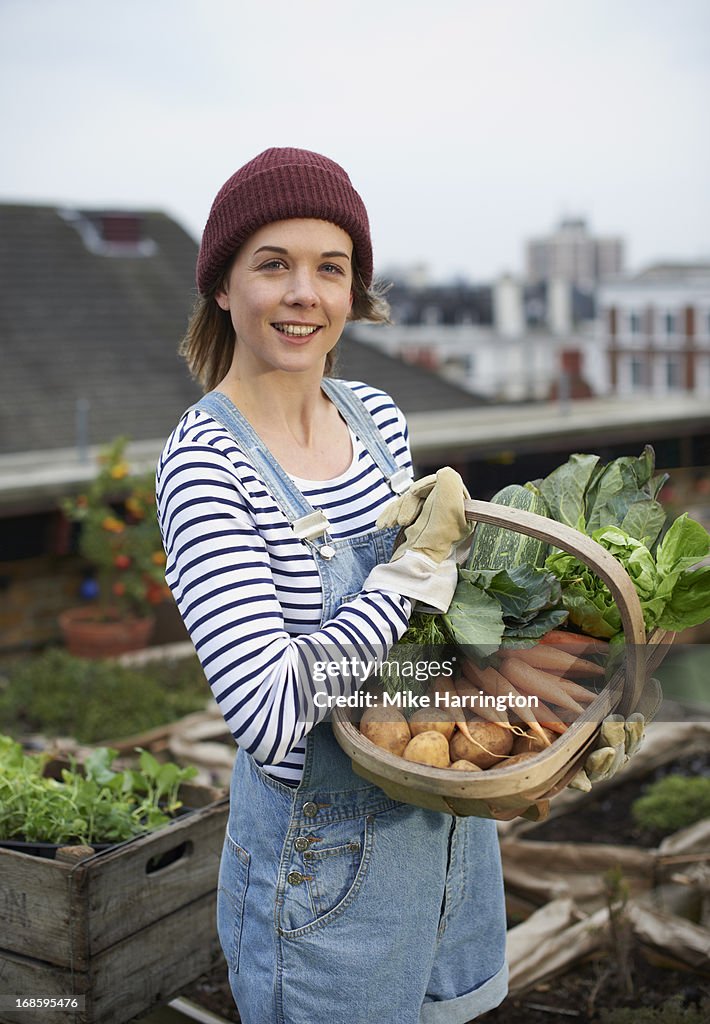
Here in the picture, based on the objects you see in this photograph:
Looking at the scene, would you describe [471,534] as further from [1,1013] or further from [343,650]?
[1,1013]

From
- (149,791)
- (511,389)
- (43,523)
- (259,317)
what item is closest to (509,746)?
(259,317)

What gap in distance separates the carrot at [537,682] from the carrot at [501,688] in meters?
0.01

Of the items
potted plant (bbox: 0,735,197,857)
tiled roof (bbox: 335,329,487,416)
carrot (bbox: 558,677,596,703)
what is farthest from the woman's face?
tiled roof (bbox: 335,329,487,416)

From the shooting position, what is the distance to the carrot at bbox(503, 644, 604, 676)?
5.05 feet

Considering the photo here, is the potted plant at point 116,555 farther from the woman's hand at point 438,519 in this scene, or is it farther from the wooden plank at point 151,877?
the woman's hand at point 438,519

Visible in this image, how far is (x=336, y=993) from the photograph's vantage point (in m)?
1.57

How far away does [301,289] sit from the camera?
1584mm

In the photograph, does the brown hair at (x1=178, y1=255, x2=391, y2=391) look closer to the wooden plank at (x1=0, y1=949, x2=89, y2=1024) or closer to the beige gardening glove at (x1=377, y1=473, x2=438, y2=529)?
the beige gardening glove at (x1=377, y1=473, x2=438, y2=529)

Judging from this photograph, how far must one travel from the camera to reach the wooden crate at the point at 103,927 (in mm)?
2021

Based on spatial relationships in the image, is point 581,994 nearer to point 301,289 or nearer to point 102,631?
point 301,289

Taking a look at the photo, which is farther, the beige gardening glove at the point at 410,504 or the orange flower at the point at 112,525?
the orange flower at the point at 112,525

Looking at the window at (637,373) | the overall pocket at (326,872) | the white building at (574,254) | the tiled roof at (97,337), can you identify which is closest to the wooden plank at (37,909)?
the overall pocket at (326,872)

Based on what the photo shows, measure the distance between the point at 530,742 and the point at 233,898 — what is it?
0.56 meters

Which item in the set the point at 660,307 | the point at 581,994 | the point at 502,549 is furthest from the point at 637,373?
the point at 502,549
